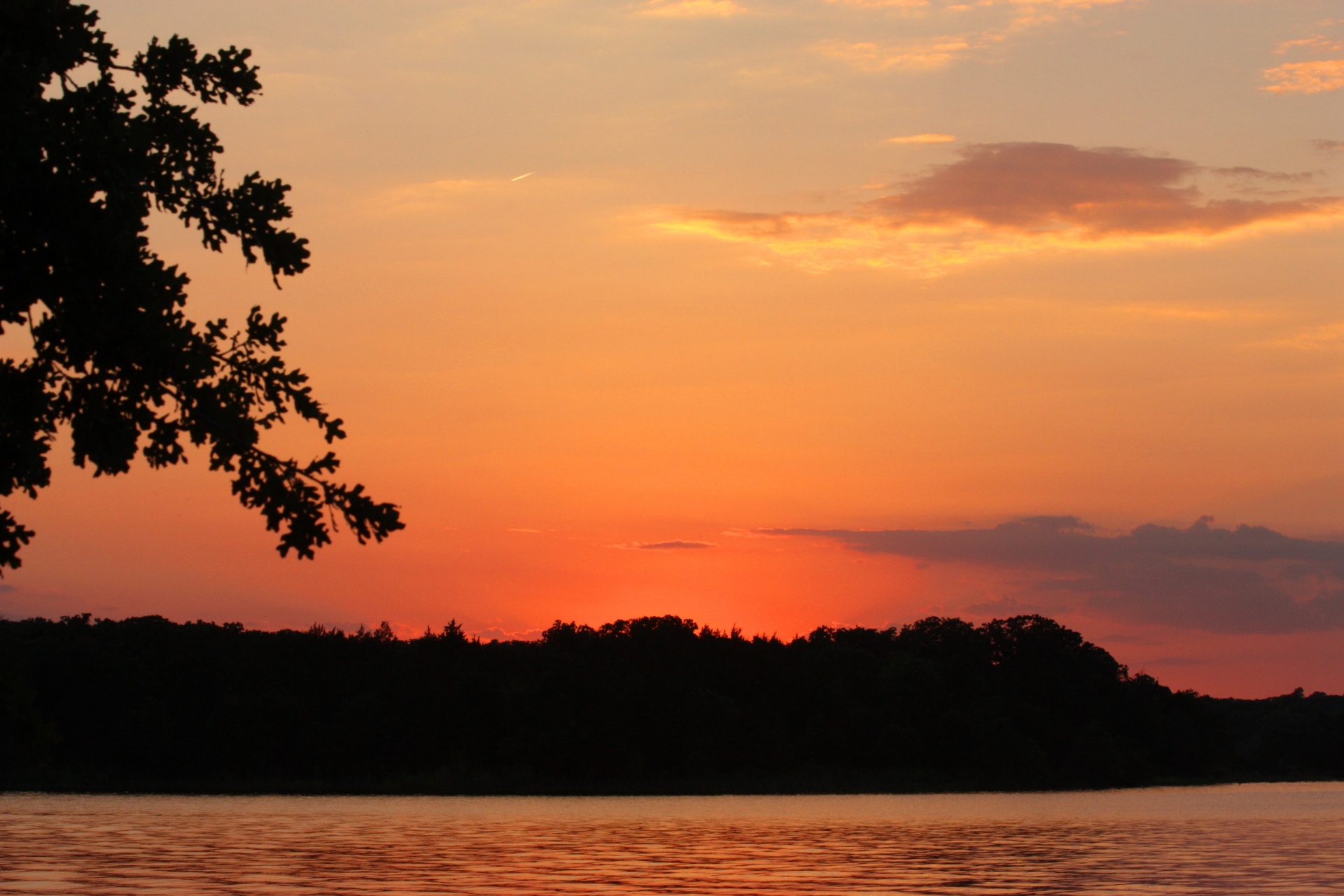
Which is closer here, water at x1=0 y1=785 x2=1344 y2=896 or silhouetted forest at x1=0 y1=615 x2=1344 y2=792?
water at x1=0 y1=785 x2=1344 y2=896

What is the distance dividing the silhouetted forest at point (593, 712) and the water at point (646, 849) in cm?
1963

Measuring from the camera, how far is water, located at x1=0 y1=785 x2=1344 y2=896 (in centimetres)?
3712

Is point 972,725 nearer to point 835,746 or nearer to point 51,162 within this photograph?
point 835,746

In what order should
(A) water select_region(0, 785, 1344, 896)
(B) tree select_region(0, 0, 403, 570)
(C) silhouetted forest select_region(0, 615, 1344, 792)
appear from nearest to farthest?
(B) tree select_region(0, 0, 403, 570), (A) water select_region(0, 785, 1344, 896), (C) silhouetted forest select_region(0, 615, 1344, 792)

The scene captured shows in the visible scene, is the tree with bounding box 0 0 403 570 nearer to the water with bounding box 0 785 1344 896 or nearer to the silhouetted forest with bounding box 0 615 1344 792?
the water with bounding box 0 785 1344 896

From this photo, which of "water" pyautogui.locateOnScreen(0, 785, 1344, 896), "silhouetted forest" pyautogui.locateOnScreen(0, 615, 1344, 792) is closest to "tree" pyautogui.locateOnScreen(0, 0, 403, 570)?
"water" pyautogui.locateOnScreen(0, 785, 1344, 896)

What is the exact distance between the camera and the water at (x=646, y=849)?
1462 inches

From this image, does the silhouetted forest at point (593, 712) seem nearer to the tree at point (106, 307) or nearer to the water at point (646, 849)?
the water at point (646, 849)

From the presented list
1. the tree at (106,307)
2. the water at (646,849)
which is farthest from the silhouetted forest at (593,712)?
the tree at (106,307)

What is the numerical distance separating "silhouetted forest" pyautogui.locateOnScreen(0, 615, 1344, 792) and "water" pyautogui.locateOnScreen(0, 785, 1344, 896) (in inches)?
773

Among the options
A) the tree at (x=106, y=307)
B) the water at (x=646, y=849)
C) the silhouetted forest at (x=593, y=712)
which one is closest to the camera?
the tree at (x=106, y=307)

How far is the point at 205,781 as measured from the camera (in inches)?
4382

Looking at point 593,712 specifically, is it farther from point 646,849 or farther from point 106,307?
point 106,307

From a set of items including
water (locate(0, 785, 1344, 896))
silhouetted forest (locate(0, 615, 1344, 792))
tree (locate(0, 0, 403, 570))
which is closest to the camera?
tree (locate(0, 0, 403, 570))
